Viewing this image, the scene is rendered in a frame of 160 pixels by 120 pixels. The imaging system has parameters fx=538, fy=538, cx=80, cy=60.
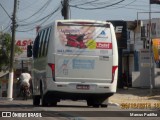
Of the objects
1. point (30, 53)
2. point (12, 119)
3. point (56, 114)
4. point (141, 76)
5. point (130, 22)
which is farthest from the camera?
point (130, 22)

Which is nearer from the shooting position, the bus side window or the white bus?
the white bus

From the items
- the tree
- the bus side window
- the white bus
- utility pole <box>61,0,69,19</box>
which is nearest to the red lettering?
the white bus

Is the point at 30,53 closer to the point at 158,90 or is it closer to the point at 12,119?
the point at 12,119

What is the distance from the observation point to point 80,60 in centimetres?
2045

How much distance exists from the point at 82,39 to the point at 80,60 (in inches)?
32.5

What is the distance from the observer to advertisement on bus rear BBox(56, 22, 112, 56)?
20438mm

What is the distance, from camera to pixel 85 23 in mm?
Answer: 20844

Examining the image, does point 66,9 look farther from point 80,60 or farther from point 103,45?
point 80,60

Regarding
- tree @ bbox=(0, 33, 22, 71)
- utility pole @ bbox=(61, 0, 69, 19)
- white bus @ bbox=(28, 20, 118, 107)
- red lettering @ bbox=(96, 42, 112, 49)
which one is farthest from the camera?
tree @ bbox=(0, 33, 22, 71)

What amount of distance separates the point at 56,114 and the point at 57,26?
184 inches

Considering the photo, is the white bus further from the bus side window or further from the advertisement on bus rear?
the bus side window

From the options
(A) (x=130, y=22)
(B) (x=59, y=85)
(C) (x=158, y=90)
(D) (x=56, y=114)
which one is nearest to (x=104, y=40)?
(B) (x=59, y=85)

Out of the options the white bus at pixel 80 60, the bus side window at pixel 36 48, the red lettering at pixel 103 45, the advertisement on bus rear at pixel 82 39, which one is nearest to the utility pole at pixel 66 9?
the bus side window at pixel 36 48

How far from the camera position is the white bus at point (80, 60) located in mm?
20328
